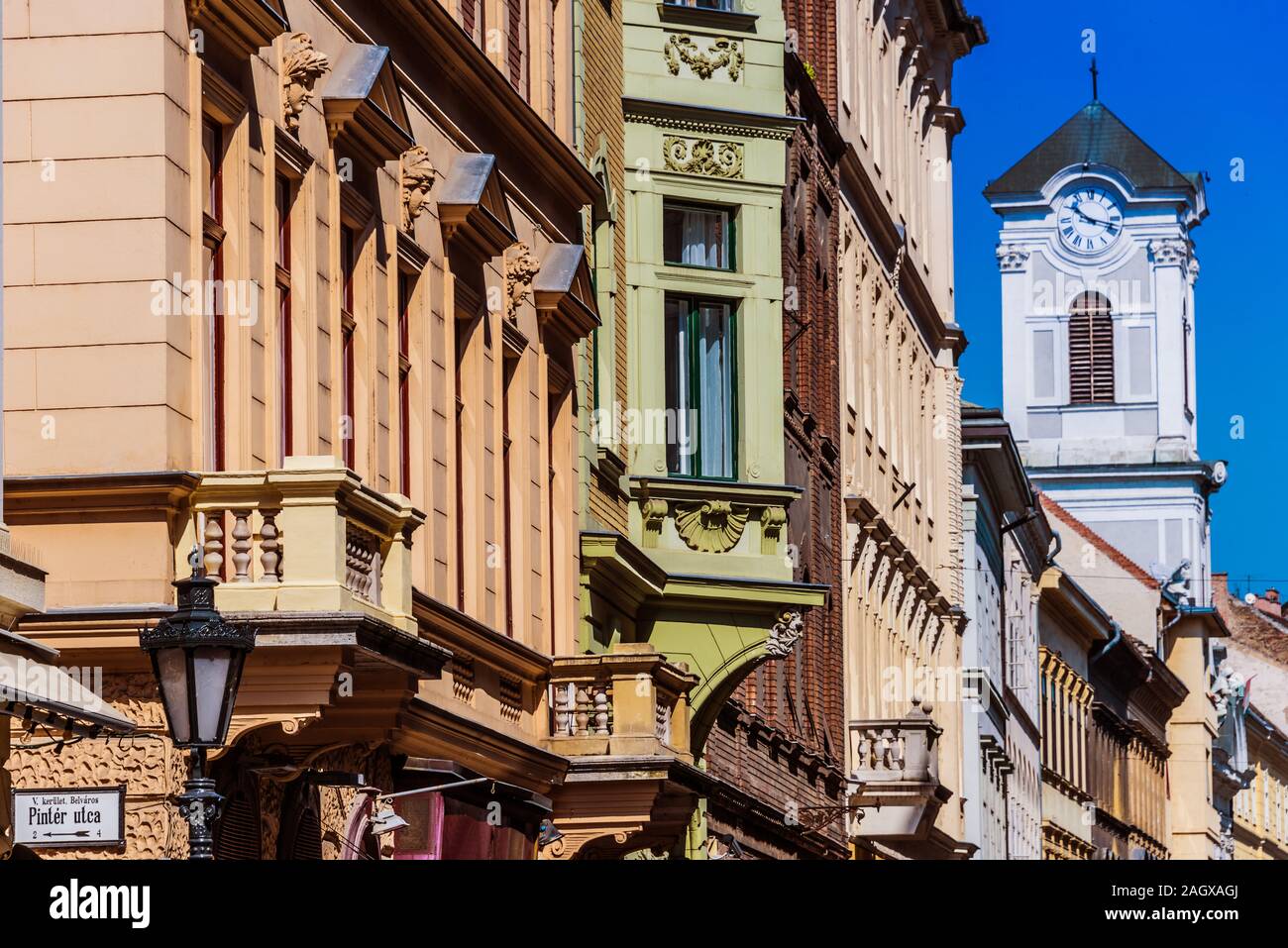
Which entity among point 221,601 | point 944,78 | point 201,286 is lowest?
point 221,601

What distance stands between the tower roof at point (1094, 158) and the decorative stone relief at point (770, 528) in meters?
82.7

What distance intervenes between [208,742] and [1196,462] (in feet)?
333

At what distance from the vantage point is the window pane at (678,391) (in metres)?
32.0

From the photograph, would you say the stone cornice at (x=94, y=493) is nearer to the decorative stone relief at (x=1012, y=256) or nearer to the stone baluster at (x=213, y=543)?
the stone baluster at (x=213, y=543)

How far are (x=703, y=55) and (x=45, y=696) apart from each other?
1886cm

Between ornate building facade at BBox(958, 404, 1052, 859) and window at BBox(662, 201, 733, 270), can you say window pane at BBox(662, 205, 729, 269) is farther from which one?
ornate building facade at BBox(958, 404, 1052, 859)

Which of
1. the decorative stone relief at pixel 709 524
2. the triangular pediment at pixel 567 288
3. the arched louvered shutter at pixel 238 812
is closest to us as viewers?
the arched louvered shutter at pixel 238 812

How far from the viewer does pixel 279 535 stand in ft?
55.1

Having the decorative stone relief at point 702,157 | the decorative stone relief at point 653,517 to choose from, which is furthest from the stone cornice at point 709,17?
the decorative stone relief at point 653,517

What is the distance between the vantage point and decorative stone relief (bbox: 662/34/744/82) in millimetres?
32344

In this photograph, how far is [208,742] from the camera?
1327 cm

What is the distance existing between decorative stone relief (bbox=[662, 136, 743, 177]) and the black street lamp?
1956cm
